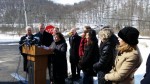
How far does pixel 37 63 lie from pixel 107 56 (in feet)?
5.94

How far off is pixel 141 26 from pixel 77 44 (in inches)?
1398

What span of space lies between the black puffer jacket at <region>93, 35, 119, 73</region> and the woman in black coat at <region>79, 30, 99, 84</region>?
1200mm

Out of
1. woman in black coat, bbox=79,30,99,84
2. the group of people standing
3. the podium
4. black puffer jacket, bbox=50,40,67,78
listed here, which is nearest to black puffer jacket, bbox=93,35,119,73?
the group of people standing

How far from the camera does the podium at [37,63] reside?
7.35 meters

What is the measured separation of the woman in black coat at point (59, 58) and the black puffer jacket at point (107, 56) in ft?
6.31

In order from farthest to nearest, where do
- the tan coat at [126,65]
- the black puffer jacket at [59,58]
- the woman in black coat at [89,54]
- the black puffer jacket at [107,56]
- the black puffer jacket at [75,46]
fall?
1. the black puffer jacket at [75,46]
2. the black puffer jacket at [59,58]
3. the woman in black coat at [89,54]
4. the black puffer jacket at [107,56]
5. the tan coat at [126,65]

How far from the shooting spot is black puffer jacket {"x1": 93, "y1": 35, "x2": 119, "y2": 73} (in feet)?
21.1

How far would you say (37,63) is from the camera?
24.5ft

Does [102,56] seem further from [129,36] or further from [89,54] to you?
[129,36]

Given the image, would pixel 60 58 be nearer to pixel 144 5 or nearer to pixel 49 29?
pixel 49 29

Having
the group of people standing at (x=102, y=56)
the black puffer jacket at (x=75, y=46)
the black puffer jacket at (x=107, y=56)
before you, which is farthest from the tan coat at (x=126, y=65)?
the black puffer jacket at (x=75, y=46)

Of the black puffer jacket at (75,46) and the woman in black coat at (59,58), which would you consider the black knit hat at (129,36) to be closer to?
the woman in black coat at (59,58)

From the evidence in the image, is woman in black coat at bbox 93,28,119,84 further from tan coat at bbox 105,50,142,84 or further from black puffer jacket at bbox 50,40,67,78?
black puffer jacket at bbox 50,40,67,78

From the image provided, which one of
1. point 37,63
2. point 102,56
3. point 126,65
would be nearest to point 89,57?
point 37,63
